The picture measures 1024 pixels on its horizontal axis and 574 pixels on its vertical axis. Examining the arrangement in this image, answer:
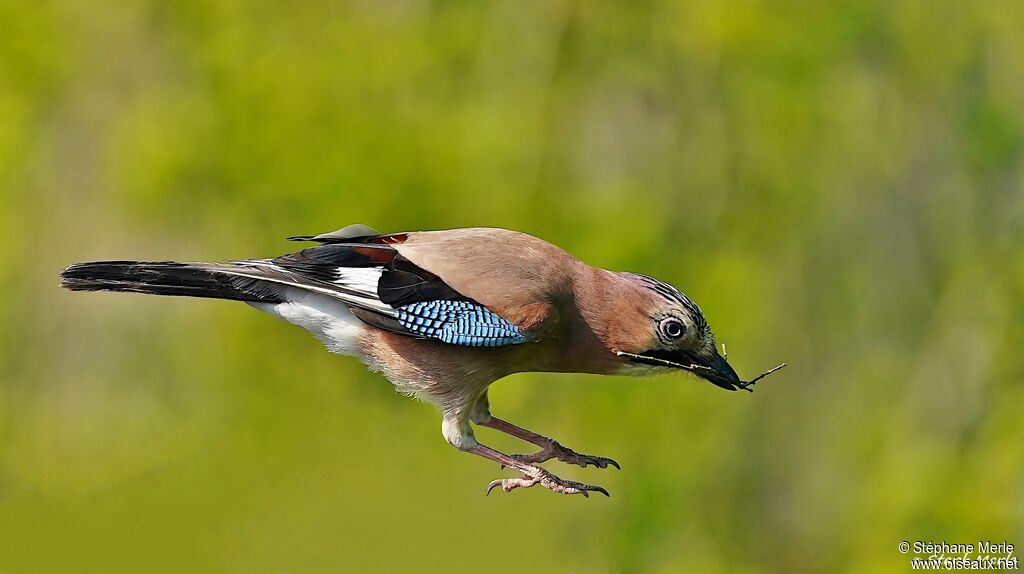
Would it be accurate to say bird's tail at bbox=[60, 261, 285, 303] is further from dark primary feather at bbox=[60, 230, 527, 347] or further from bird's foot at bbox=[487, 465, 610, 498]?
bird's foot at bbox=[487, 465, 610, 498]

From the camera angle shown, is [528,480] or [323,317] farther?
[323,317]

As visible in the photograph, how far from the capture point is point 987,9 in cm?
862

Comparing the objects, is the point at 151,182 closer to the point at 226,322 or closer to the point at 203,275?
the point at 226,322

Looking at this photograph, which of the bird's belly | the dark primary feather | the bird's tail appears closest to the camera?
the bird's tail

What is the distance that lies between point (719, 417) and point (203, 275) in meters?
5.04

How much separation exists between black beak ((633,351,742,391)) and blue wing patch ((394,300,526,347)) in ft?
1.99

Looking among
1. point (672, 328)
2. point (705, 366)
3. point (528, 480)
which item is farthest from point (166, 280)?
point (705, 366)

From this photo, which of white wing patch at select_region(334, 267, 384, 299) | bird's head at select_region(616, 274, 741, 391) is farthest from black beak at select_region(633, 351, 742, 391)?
white wing patch at select_region(334, 267, 384, 299)

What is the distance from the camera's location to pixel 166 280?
464 cm

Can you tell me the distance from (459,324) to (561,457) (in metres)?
0.75

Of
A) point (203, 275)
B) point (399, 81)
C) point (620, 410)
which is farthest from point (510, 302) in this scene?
point (399, 81)

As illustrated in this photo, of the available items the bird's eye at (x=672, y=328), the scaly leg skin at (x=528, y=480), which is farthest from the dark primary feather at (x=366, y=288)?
the bird's eye at (x=672, y=328)

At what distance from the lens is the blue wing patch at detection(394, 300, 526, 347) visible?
15.7ft

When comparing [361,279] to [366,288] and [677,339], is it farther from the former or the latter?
[677,339]
